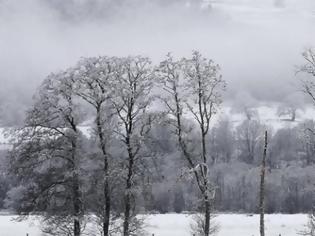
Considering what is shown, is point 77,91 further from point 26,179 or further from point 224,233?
point 224,233

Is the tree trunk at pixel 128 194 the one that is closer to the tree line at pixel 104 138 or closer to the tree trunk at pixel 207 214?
the tree line at pixel 104 138

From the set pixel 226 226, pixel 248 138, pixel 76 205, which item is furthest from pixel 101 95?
pixel 248 138

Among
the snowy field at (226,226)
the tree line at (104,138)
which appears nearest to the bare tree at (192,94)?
the tree line at (104,138)

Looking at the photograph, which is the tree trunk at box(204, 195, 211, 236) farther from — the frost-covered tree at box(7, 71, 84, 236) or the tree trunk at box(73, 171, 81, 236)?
the tree trunk at box(73, 171, 81, 236)

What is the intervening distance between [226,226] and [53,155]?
109 ft

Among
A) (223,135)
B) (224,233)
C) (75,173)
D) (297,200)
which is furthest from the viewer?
(223,135)

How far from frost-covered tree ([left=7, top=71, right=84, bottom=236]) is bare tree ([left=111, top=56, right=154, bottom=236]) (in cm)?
250

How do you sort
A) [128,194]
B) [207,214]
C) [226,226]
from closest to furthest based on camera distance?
[207,214] < [128,194] < [226,226]

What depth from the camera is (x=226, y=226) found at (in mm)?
64250

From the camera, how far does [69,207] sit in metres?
35.4

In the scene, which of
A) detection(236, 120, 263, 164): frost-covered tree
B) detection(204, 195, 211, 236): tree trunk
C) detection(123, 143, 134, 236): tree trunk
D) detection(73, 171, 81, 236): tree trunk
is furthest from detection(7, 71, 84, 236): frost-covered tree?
detection(236, 120, 263, 164): frost-covered tree

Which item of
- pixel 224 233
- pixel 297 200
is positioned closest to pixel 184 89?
pixel 224 233

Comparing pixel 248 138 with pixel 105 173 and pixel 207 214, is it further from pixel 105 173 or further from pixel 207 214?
pixel 105 173

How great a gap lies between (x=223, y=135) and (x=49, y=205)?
111 m
